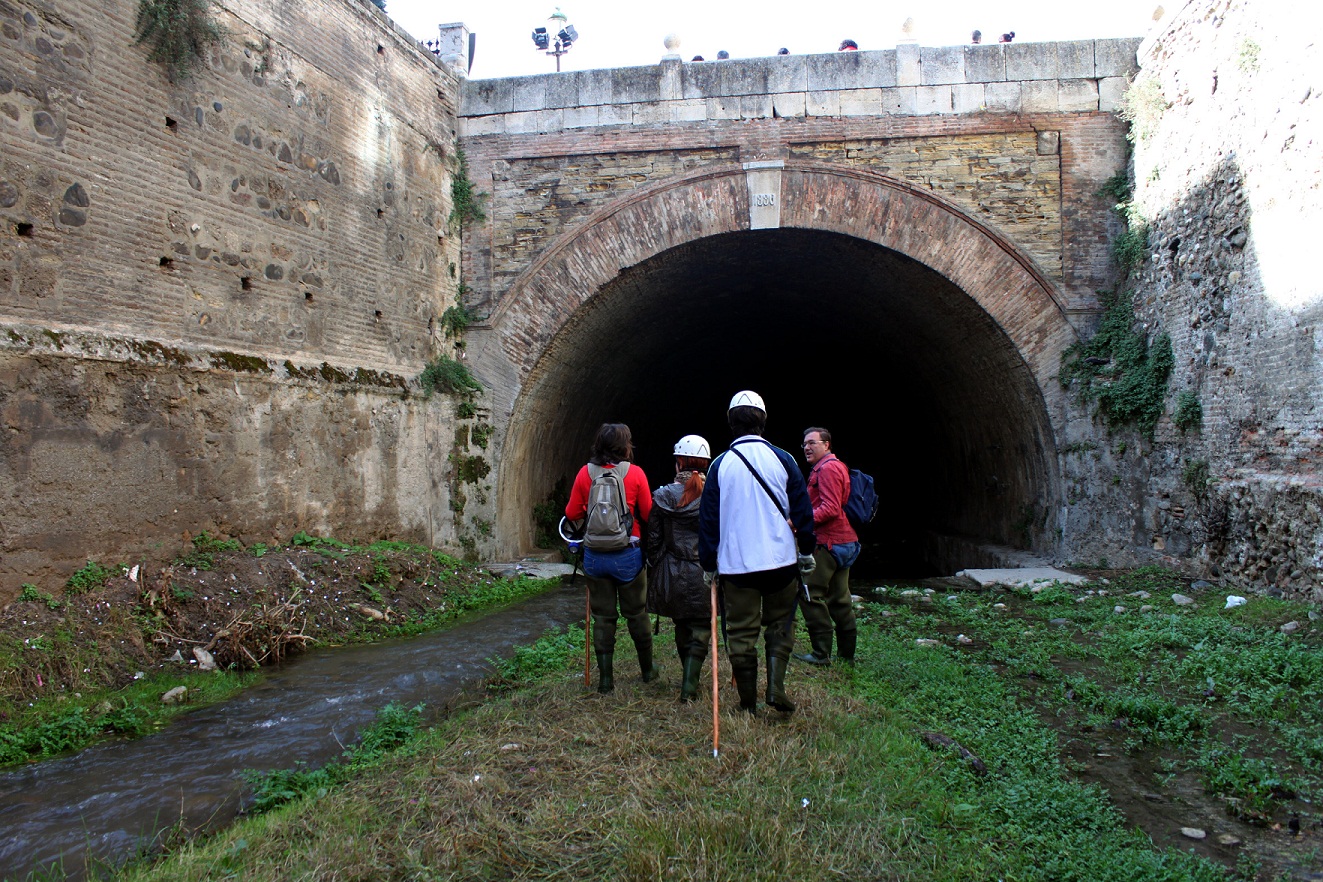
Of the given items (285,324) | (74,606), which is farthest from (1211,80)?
(74,606)

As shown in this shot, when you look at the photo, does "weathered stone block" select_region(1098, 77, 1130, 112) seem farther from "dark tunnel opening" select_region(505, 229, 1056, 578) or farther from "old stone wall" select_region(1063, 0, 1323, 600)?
"dark tunnel opening" select_region(505, 229, 1056, 578)

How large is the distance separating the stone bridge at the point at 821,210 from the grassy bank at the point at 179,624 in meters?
3.32

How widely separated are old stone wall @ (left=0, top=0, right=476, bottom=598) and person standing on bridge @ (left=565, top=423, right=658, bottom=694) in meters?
3.92

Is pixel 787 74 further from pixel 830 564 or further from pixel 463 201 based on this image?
pixel 830 564

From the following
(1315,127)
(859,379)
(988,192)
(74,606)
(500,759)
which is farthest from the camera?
(859,379)

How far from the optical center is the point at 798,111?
34.8 feet

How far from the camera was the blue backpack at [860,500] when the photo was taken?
18.4ft

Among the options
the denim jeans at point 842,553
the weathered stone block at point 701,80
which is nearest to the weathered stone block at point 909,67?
the weathered stone block at point 701,80

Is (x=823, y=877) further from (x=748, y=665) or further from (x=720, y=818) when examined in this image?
(x=748, y=665)

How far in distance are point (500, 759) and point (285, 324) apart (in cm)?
594

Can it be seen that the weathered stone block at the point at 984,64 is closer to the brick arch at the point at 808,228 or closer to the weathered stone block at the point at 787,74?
the brick arch at the point at 808,228

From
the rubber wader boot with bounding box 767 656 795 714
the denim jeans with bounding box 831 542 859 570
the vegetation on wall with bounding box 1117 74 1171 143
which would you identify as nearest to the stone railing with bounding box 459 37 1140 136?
the vegetation on wall with bounding box 1117 74 1171 143

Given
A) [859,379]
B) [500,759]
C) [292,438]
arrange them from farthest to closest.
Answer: [859,379]
[292,438]
[500,759]

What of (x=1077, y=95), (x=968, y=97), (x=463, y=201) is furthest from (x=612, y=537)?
(x=1077, y=95)
